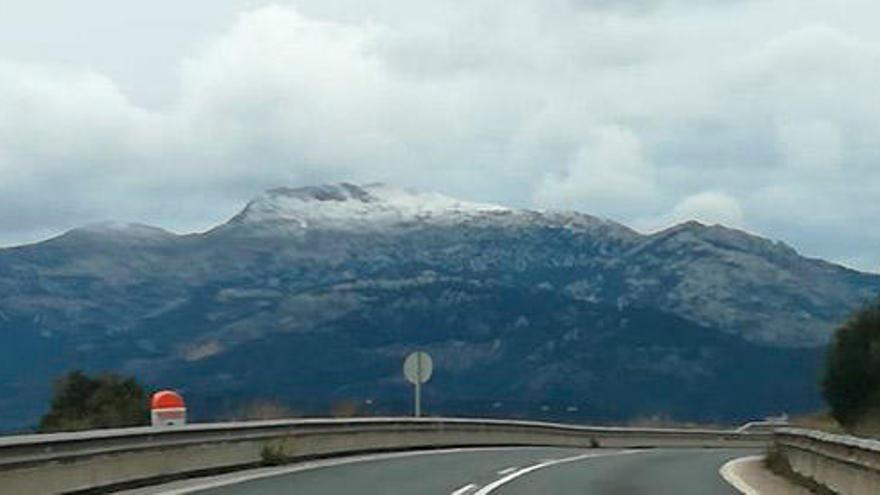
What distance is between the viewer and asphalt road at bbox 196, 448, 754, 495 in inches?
949

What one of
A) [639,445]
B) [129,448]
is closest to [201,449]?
[129,448]

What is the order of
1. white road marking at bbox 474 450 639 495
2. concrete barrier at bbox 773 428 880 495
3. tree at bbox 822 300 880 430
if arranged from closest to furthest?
concrete barrier at bbox 773 428 880 495
white road marking at bbox 474 450 639 495
tree at bbox 822 300 880 430

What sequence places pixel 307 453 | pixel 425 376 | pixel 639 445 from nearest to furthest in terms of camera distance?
pixel 307 453 → pixel 425 376 → pixel 639 445

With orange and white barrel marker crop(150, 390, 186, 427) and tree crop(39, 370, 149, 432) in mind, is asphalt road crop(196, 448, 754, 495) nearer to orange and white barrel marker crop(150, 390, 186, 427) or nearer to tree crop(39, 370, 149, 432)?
orange and white barrel marker crop(150, 390, 186, 427)

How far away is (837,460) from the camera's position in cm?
2172

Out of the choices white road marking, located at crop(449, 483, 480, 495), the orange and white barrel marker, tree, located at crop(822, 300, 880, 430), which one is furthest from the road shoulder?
tree, located at crop(822, 300, 880, 430)

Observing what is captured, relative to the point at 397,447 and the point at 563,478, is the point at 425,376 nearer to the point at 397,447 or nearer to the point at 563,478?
the point at 397,447

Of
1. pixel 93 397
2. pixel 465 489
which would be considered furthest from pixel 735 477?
pixel 93 397

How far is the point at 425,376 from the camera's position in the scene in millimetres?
44188

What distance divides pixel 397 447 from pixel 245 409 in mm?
3806

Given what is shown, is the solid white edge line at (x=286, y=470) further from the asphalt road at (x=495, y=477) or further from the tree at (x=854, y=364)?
the tree at (x=854, y=364)

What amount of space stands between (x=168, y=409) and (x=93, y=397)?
36917mm

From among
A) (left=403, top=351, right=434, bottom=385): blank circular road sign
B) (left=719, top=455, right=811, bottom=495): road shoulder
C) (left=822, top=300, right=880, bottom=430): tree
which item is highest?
(left=822, top=300, right=880, bottom=430): tree

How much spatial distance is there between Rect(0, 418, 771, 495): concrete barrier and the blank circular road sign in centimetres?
109
